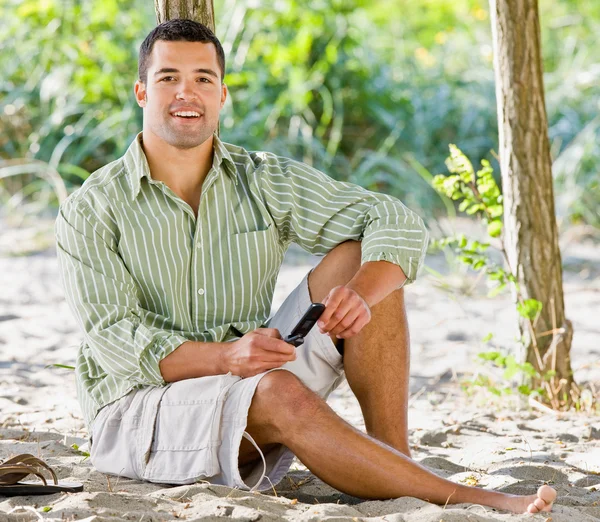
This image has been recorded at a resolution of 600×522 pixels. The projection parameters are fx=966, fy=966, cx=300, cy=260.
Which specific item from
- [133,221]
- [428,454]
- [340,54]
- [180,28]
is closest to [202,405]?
[133,221]

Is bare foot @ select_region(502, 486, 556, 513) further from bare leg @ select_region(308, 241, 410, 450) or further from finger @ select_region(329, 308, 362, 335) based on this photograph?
finger @ select_region(329, 308, 362, 335)

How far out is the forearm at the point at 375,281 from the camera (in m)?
2.65

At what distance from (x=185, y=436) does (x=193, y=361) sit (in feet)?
0.65

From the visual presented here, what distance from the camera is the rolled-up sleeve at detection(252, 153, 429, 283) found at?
2.83 m

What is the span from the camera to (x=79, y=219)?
270 centimetres

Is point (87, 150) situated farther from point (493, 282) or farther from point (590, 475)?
point (590, 475)

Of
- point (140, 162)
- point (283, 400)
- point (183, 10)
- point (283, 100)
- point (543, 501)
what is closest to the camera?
point (543, 501)

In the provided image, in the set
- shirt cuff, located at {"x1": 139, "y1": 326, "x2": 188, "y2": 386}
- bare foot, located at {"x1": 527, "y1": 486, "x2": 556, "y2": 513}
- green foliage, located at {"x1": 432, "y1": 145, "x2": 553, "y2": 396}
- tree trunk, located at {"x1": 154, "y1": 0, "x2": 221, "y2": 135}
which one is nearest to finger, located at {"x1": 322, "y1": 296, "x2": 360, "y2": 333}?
shirt cuff, located at {"x1": 139, "y1": 326, "x2": 188, "y2": 386}

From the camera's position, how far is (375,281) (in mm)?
2682

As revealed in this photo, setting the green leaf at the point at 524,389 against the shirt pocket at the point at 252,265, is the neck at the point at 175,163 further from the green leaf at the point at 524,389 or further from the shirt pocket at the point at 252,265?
the green leaf at the point at 524,389

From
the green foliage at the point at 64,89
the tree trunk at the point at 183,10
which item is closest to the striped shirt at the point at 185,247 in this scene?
the tree trunk at the point at 183,10

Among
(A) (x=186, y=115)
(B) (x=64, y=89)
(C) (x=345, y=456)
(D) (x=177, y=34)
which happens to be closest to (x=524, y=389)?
(C) (x=345, y=456)

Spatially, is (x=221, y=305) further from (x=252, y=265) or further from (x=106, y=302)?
(x=106, y=302)

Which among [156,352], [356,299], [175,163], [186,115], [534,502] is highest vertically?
[186,115]
